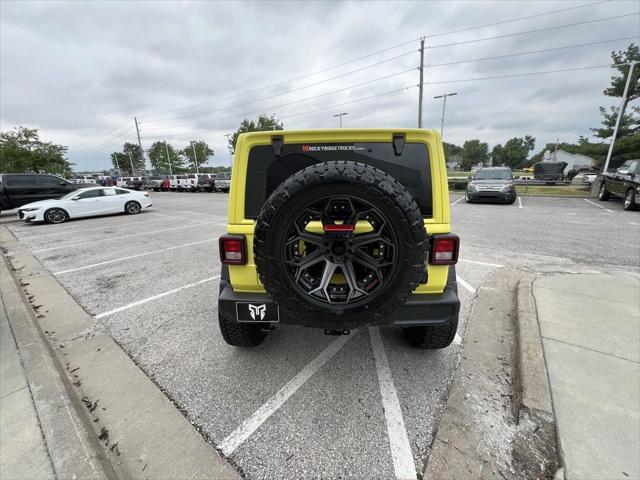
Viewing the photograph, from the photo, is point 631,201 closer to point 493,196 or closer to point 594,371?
point 493,196

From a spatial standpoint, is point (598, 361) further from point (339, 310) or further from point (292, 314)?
point (292, 314)

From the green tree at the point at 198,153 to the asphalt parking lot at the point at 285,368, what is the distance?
72844mm

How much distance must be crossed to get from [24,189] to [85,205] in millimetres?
3426

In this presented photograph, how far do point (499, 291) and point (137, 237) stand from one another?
884 cm

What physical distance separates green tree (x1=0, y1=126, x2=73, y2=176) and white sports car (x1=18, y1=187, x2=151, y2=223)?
27591 mm

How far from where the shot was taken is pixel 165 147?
73438 millimetres

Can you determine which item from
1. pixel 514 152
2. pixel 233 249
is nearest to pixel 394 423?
pixel 233 249

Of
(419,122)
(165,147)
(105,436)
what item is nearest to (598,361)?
(105,436)

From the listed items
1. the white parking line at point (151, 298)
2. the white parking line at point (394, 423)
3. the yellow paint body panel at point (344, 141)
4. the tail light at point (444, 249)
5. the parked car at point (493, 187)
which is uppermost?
the yellow paint body panel at point (344, 141)

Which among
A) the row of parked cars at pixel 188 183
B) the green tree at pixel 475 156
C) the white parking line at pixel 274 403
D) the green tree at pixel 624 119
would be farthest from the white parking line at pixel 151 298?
the green tree at pixel 475 156

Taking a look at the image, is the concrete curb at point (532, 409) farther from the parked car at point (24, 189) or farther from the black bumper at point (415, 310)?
the parked car at point (24, 189)

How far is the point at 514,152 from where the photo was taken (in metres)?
96.1

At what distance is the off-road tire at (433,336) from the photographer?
2480mm

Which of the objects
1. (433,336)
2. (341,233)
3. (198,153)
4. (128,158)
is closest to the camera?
(341,233)
